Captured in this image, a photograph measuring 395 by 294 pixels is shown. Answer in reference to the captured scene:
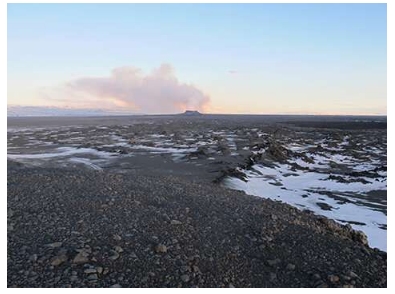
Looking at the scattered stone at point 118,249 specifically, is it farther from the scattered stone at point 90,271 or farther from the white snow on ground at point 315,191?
the white snow on ground at point 315,191

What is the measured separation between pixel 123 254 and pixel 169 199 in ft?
11.9

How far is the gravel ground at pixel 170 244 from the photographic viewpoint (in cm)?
567

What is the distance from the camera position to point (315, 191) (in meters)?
14.8

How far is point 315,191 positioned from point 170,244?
9.87 m

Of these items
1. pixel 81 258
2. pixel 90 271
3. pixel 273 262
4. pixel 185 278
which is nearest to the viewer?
pixel 90 271

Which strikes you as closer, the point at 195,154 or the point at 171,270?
the point at 171,270

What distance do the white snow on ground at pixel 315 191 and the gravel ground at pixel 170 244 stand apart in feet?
7.32

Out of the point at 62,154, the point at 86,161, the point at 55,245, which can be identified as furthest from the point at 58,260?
the point at 62,154

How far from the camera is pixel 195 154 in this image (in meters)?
23.3

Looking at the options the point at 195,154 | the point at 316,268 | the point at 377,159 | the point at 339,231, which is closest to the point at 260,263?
the point at 316,268

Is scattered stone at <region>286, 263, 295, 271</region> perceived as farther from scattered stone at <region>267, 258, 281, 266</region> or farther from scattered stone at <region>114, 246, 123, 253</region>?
scattered stone at <region>114, 246, 123, 253</region>

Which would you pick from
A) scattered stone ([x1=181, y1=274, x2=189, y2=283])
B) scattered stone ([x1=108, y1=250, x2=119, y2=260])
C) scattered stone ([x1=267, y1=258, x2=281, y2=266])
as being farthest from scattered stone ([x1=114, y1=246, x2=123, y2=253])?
scattered stone ([x1=267, y1=258, x2=281, y2=266])

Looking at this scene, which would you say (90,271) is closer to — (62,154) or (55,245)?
(55,245)
